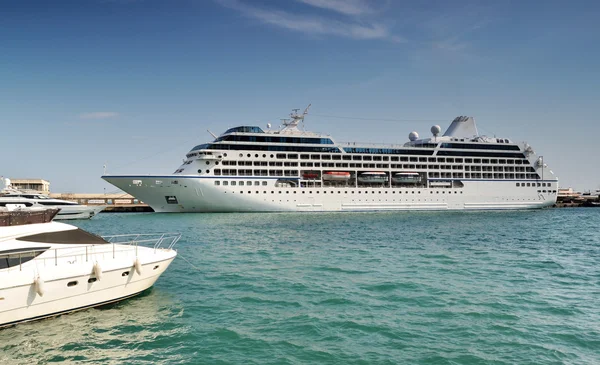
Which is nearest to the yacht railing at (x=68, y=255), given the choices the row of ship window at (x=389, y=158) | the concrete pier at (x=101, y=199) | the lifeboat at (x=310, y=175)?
the row of ship window at (x=389, y=158)

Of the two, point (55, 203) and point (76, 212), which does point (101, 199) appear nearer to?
point (76, 212)

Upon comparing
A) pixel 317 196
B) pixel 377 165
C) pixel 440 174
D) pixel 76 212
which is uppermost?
pixel 377 165

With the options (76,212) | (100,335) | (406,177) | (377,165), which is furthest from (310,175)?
(100,335)

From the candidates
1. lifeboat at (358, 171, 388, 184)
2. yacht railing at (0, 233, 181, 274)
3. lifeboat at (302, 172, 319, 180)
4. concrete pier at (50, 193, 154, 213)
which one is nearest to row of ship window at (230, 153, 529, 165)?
lifeboat at (302, 172, 319, 180)

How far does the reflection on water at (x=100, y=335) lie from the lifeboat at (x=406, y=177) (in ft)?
194

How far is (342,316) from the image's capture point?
11.9 metres

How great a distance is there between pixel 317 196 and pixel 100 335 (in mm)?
51699

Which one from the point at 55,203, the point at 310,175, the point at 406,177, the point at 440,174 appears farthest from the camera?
the point at 440,174

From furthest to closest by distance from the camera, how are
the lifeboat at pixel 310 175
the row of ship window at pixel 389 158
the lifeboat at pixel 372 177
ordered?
the lifeboat at pixel 372 177
the lifeboat at pixel 310 175
the row of ship window at pixel 389 158

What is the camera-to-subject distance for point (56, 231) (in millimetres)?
13359

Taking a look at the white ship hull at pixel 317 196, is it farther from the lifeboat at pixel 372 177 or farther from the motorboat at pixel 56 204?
the motorboat at pixel 56 204

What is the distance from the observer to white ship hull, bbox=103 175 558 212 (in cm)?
5459

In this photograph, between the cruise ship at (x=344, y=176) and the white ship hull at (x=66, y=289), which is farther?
the cruise ship at (x=344, y=176)

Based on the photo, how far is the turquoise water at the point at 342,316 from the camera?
9.46 metres
